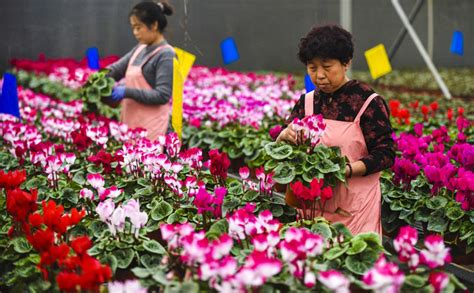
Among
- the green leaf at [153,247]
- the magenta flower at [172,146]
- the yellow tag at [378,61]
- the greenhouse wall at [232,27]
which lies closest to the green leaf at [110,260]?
the green leaf at [153,247]

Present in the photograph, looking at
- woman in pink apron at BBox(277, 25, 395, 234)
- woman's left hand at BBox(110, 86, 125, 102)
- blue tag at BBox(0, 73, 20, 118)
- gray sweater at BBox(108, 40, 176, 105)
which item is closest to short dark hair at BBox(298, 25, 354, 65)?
woman in pink apron at BBox(277, 25, 395, 234)

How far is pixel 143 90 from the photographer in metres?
4.77

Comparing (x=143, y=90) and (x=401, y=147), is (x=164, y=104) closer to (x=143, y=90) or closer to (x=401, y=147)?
Answer: (x=143, y=90)

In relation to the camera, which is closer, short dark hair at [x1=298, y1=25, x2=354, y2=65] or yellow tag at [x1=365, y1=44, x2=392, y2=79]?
short dark hair at [x1=298, y1=25, x2=354, y2=65]

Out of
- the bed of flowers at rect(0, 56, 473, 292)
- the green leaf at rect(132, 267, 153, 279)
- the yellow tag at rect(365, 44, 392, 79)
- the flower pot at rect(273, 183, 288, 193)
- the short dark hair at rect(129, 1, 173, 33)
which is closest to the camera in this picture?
the bed of flowers at rect(0, 56, 473, 292)

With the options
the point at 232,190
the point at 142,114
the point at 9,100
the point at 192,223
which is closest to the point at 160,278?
the point at 192,223

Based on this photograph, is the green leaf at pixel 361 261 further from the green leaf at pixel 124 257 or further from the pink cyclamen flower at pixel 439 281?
the green leaf at pixel 124 257

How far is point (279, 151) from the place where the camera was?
2963 millimetres

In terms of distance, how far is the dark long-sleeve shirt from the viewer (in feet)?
9.29

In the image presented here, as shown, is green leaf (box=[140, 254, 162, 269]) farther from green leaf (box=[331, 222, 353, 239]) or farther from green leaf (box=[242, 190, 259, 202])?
green leaf (box=[242, 190, 259, 202])

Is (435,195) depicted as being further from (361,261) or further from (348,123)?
(361,261)

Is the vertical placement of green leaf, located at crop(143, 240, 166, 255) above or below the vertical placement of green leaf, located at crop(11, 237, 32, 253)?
above

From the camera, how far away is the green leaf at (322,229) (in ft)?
8.37

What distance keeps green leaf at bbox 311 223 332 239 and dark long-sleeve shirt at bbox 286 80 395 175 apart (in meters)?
0.36
